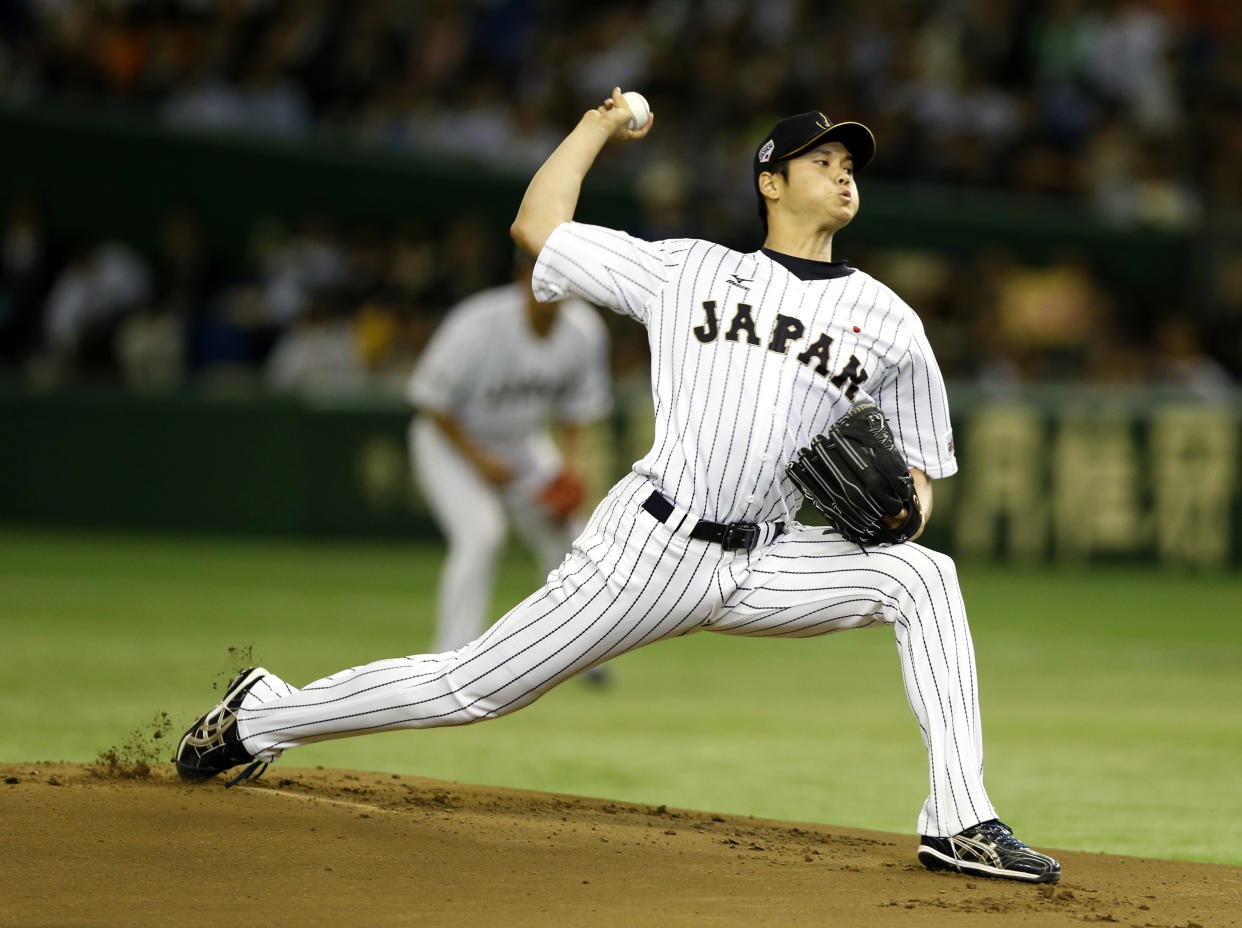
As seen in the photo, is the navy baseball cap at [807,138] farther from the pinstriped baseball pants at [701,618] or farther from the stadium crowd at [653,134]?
the stadium crowd at [653,134]

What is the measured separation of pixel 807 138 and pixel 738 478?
2.90ft

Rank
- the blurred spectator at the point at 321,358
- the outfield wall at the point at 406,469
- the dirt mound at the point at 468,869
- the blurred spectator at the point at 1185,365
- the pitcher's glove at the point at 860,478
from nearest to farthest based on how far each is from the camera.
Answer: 1. the dirt mound at the point at 468,869
2. the pitcher's glove at the point at 860,478
3. the outfield wall at the point at 406,469
4. the blurred spectator at the point at 1185,365
5. the blurred spectator at the point at 321,358

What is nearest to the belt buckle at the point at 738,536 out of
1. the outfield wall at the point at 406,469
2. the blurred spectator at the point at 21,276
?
the outfield wall at the point at 406,469

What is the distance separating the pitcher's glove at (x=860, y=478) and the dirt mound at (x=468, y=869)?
850mm

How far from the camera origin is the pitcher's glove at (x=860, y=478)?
14.3 feet

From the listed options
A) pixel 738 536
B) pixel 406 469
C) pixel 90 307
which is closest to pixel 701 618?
pixel 738 536

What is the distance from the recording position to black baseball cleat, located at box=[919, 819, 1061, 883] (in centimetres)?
426

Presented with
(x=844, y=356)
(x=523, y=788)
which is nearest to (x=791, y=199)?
(x=844, y=356)

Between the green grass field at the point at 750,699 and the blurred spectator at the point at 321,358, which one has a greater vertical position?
the blurred spectator at the point at 321,358

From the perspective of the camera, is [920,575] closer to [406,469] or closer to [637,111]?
[637,111]

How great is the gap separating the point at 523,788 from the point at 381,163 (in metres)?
11.9

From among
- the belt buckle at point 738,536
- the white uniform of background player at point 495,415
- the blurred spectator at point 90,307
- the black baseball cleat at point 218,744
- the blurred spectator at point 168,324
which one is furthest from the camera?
the blurred spectator at point 90,307

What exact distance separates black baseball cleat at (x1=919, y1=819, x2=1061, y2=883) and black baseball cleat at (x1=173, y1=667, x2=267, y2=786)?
73.3 inches

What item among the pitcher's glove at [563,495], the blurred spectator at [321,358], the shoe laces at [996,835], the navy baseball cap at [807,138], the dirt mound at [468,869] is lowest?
the dirt mound at [468,869]
